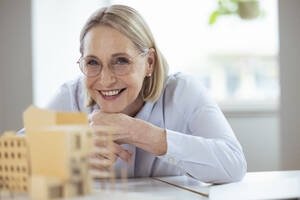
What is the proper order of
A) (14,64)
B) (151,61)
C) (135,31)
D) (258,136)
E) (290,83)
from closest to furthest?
(135,31) → (151,61) → (290,83) → (14,64) → (258,136)

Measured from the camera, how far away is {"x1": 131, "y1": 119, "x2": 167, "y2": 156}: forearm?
119 cm

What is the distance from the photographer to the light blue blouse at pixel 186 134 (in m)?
1.25

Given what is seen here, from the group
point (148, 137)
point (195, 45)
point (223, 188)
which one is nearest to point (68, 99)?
point (148, 137)

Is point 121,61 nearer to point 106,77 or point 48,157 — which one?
point 106,77

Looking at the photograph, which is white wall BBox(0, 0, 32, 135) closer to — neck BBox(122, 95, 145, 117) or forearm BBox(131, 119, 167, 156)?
neck BBox(122, 95, 145, 117)

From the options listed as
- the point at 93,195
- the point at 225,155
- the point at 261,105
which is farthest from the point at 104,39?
the point at 261,105

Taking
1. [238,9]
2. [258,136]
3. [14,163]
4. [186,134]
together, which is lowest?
[258,136]

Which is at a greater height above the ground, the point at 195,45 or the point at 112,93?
the point at 195,45

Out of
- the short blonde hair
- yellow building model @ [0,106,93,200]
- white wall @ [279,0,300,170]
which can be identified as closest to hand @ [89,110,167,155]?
the short blonde hair

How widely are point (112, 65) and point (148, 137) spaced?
283 mm

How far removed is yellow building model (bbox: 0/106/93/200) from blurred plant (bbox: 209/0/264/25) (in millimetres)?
2609

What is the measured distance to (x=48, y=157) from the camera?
65 centimetres

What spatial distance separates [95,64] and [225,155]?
0.53 meters

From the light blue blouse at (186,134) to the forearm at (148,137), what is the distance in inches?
0.9
